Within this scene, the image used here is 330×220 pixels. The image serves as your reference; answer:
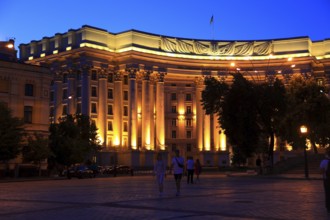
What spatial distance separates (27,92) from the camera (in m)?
57.3

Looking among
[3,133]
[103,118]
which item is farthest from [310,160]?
[103,118]

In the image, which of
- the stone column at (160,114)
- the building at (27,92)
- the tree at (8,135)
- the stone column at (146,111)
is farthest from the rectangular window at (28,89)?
the stone column at (160,114)

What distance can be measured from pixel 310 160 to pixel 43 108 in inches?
1242

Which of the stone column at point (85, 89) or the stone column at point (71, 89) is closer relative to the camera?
the stone column at point (85, 89)

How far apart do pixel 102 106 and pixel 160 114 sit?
12281mm

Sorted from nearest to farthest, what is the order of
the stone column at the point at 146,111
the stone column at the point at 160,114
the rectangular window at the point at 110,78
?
the stone column at the point at 146,111
the rectangular window at the point at 110,78
the stone column at the point at 160,114

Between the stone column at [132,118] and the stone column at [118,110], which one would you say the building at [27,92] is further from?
the stone column at [118,110]

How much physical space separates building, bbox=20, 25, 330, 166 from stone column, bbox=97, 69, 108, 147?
0.18 meters

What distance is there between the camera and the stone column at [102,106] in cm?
9062

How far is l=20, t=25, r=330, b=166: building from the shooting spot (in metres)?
92.5

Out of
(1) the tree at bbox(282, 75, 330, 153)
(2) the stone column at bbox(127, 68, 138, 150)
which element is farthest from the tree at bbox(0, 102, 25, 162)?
(2) the stone column at bbox(127, 68, 138, 150)

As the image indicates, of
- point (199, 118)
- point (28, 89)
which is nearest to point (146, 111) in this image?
point (199, 118)

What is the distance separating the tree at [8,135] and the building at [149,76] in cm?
3621

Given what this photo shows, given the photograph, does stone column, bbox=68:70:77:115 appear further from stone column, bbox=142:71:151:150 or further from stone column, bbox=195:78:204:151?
stone column, bbox=195:78:204:151
